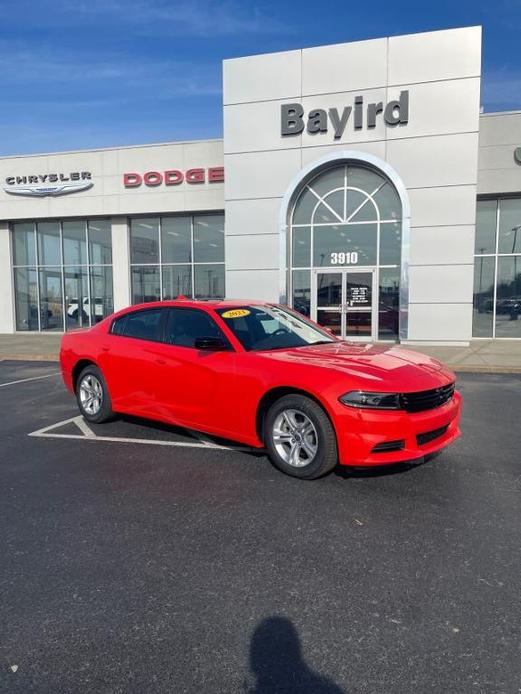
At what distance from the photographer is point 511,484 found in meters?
4.46

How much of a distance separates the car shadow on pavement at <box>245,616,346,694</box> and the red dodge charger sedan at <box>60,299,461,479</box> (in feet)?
6.14

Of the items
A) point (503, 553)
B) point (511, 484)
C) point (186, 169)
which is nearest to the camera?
point (503, 553)

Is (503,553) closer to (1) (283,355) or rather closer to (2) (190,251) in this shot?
(1) (283,355)

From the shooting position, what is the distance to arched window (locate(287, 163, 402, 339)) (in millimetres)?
16406

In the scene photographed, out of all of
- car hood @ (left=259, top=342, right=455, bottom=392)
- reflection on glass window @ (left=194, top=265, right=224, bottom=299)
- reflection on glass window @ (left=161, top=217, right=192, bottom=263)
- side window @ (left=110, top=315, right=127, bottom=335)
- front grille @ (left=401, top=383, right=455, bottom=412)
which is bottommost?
front grille @ (left=401, top=383, right=455, bottom=412)

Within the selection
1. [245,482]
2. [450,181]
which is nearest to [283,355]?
[245,482]

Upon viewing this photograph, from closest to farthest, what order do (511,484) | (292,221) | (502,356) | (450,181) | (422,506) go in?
(422,506) → (511,484) → (502,356) → (450,181) → (292,221)

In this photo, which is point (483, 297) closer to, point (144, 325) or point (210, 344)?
point (144, 325)

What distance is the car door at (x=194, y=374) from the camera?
5.01 meters

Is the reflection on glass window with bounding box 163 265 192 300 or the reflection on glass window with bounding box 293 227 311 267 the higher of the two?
the reflection on glass window with bounding box 293 227 311 267

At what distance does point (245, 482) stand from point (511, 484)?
2286 millimetres

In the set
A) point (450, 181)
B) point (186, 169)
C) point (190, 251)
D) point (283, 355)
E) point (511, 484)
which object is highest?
point (186, 169)

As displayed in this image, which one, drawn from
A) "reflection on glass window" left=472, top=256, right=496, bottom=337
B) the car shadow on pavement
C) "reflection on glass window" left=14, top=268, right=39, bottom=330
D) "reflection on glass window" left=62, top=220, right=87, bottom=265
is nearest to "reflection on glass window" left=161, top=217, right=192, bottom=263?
"reflection on glass window" left=62, top=220, right=87, bottom=265

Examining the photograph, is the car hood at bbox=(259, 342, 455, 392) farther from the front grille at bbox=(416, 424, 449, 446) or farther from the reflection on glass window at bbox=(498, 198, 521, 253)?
the reflection on glass window at bbox=(498, 198, 521, 253)
